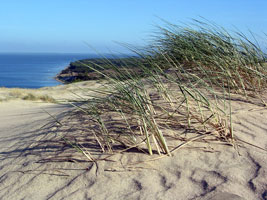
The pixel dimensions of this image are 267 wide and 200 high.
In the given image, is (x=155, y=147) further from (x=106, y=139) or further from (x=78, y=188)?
(x=78, y=188)

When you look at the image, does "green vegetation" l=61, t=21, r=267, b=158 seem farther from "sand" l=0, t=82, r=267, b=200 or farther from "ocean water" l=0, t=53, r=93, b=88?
"ocean water" l=0, t=53, r=93, b=88

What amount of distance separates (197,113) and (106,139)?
961 mm

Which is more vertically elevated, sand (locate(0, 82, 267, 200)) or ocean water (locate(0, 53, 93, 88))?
sand (locate(0, 82, 267, 200))

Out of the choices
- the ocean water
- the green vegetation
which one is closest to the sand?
the green vegetation

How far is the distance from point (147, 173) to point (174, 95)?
1.44 meters

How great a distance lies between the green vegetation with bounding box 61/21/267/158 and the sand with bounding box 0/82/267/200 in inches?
5.7

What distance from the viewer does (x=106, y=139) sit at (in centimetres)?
282

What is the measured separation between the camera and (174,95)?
366 centimetres

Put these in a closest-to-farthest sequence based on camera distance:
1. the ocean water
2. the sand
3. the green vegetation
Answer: the sand
the green vegetation
the ocean water

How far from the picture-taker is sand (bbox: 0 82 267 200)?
219 centimetres

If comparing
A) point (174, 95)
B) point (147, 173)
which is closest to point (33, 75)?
point (174, 95)

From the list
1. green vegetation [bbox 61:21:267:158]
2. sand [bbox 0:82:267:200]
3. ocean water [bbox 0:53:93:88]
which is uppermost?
green vegetation [bbox 61:21:267:158]

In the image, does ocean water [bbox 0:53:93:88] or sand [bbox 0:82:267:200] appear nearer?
sand [bbox 0:82:267:200]

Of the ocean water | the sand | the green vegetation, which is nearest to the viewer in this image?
the sand
